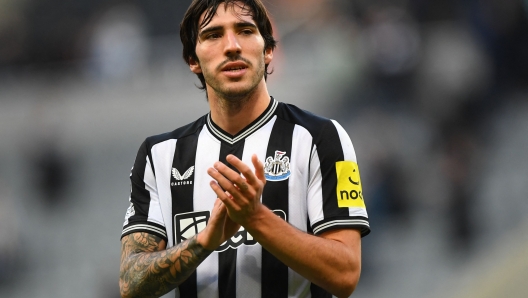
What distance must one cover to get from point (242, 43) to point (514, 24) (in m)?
5.06

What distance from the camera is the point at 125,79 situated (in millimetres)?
7168

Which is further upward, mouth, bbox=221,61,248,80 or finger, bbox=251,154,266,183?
mouth, bbox=221,61,248,80

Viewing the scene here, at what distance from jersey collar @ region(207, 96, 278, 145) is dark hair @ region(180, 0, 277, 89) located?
0.28m

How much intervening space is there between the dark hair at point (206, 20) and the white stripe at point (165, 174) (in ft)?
1.32

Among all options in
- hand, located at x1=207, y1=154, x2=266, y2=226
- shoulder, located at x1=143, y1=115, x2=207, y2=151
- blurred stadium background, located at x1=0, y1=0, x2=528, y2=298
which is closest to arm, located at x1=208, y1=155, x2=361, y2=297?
hand, located at x1=207, y1=154, x2=266, y2=226

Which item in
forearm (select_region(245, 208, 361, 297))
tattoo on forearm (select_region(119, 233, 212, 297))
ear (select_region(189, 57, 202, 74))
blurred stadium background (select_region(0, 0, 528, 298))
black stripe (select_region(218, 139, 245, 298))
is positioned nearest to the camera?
forearm (select_region(245, 208, 361, 297))

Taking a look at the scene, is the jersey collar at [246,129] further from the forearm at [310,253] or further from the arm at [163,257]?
Result: the forearm at [310,253]

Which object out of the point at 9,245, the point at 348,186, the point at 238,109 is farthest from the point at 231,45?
the point at 9,245

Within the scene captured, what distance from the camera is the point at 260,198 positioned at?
84.0 inches

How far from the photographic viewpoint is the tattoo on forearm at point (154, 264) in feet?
7.20

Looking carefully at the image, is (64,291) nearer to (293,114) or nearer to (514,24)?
(293,114)

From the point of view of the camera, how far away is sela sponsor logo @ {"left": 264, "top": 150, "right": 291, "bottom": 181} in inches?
96.1

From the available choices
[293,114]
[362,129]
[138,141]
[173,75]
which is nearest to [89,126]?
[138,141]

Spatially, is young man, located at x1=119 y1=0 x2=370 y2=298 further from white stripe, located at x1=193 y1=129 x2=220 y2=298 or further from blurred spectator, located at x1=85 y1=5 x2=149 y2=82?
blurred spectator, located at x1=85 y1=5 x2=149 y2=82
